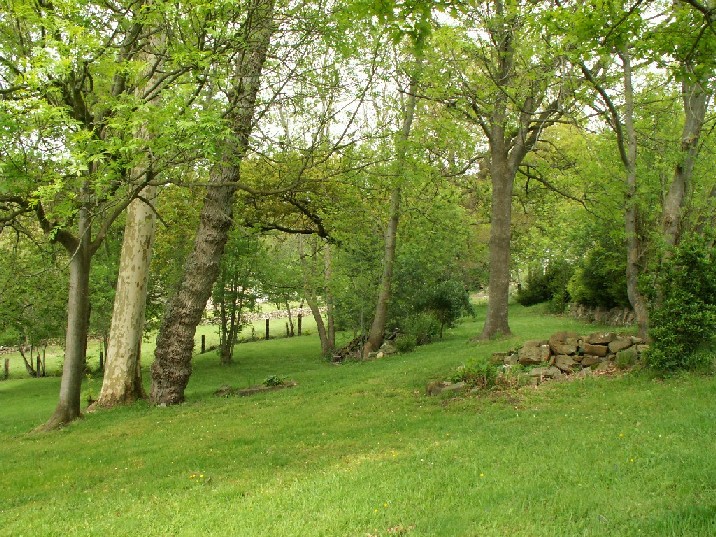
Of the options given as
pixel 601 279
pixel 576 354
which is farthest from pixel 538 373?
pixel 601 279

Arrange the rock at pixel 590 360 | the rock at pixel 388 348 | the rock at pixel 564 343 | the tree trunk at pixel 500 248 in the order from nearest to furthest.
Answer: the rock at pixel 590 360, the rock at pixel 564 343, the tree trunk at pixel 500 248, the rock at pixel 388 348

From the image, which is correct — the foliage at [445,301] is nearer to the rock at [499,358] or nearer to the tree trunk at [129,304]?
the rock at [499,358]

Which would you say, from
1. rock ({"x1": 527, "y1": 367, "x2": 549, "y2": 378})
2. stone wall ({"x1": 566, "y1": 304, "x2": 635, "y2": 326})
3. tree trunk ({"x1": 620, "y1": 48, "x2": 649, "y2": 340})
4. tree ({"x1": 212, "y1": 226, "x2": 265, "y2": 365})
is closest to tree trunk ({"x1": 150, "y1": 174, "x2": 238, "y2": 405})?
rock ({"x1": 527, "y1": 367, "x2": 549, "y2": 378})

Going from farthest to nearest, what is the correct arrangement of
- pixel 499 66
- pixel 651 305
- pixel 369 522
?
pixel 499 66, pixel 651 305, pixel 369 522

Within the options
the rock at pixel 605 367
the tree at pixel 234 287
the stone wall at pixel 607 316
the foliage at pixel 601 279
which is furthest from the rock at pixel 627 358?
the tree at pixel 234 287

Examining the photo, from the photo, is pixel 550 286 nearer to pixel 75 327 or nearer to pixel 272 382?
pixel 272 382

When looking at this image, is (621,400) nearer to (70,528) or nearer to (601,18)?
(601,18)

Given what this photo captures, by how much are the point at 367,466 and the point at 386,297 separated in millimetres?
14183

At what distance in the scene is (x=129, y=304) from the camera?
13.2 meters

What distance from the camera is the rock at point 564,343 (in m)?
11.0

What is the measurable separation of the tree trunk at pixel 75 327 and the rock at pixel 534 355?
7997 mm

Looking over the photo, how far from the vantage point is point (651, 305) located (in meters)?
9.96

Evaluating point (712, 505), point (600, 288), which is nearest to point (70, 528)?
point (712, 505)

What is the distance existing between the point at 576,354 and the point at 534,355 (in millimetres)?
739
